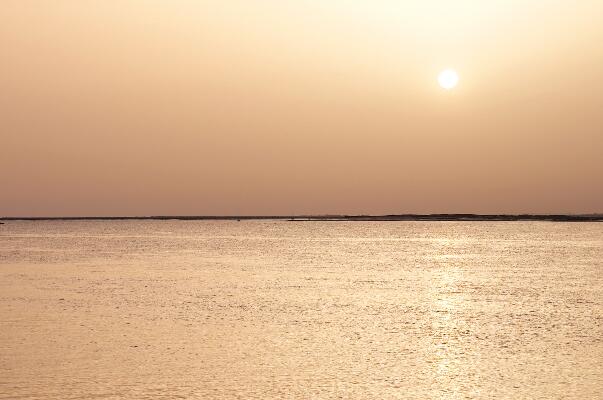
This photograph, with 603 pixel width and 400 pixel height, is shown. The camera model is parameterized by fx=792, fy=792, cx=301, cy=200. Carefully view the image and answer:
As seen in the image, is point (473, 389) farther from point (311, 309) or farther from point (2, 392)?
point (311, 309)

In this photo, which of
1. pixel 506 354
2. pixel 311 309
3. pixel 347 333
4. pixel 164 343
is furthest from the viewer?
pixel 311 309

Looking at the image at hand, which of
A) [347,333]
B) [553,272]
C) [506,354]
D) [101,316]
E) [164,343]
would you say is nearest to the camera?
[506,354]

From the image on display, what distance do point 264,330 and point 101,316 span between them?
271 inches

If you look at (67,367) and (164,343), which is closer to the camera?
(67,367)

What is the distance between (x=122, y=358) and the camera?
2019 cm

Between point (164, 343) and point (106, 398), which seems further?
point (164, 343)

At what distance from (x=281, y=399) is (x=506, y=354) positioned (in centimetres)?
747

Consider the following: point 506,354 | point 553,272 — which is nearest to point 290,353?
point 506,354

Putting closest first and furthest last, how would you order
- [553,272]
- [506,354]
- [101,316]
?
[506,354], [101,316], [553,272]

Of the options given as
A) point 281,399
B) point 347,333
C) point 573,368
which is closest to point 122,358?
point 281,399

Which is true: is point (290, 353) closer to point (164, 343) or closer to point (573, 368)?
point (164, 343)

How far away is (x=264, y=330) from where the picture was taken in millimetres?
25469

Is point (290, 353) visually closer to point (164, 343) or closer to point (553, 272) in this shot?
point (164, 343)

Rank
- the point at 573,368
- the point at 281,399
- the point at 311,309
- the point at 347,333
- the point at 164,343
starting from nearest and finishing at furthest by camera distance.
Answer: the point at 281,399 < the point at 573,368 < the point at 164,343 < the point at 347,333 < the point at 311,309
